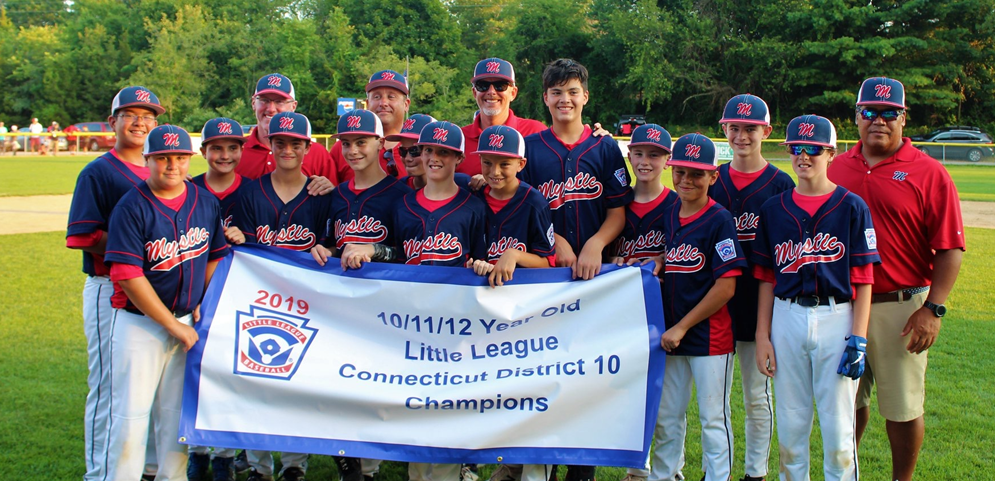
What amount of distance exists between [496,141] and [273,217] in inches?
61.7

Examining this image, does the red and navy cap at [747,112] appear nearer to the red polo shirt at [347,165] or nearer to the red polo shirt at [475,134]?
the red polo shirt at [475,134]

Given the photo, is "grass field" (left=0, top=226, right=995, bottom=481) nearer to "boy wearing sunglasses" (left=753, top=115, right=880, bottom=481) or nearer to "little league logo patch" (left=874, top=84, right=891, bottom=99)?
"boy wearing sunglasses" (left=753, top=115, right=880, bottom=481)

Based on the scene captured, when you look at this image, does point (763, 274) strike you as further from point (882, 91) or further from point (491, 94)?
point (491, 94)

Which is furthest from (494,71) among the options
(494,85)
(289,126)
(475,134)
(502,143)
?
(289,126)

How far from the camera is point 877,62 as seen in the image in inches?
1764

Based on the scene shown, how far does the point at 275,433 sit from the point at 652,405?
225cm

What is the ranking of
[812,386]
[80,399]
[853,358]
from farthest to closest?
[80,399]
[812,386]
[853,358]

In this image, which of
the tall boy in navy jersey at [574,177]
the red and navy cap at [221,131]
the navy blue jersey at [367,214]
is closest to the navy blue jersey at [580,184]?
the tall boy in navy jersey at [574,177]

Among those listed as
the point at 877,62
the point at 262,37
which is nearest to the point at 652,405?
the point at 877,62

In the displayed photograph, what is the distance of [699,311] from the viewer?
4469 millimetres

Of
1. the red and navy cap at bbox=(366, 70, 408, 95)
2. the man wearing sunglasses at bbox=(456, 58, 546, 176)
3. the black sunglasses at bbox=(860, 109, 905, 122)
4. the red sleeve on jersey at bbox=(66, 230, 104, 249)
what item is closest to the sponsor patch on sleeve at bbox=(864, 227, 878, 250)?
the black sunglasses at bbox=(860, 109, 905, 122)

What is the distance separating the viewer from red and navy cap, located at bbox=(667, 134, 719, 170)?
14.7 feet

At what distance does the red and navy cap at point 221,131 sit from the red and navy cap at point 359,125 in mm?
657

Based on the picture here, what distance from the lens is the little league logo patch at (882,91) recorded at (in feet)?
15.0
